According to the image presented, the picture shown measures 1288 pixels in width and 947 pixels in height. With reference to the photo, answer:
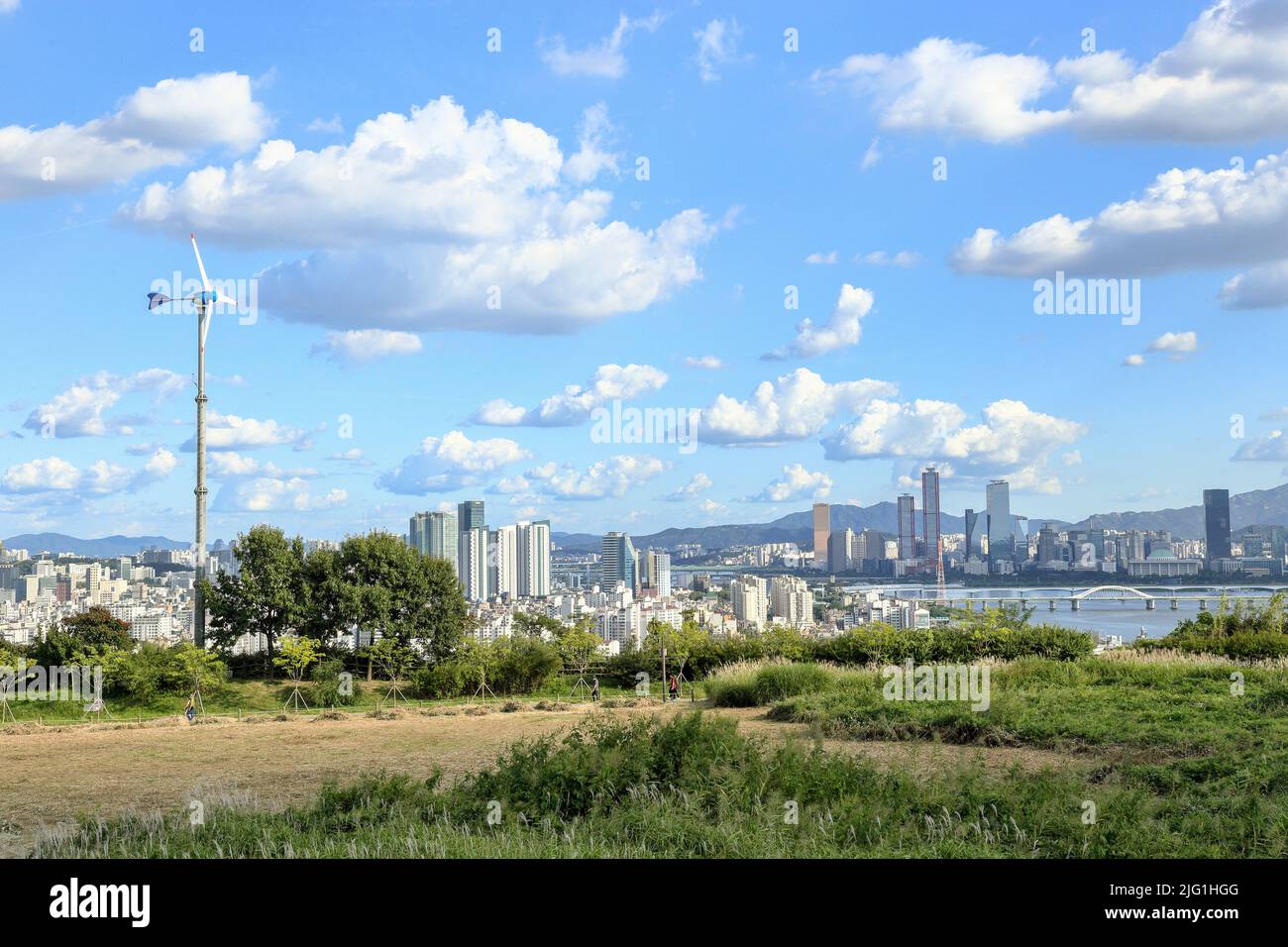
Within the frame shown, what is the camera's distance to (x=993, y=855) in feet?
23.3

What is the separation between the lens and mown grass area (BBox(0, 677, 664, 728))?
917 inches

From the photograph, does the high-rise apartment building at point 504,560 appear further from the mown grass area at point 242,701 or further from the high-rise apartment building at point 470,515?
the mown grass area at point 242,701

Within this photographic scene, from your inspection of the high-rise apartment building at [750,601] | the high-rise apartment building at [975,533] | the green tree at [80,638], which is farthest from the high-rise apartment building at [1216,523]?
the green tree at [80,638]

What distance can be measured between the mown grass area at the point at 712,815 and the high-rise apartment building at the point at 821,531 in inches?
1963

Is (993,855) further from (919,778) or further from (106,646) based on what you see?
(106,646)

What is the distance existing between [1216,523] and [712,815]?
137 feet

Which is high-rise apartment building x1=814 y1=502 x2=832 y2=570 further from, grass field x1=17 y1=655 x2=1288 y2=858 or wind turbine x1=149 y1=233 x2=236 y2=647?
grass field x1=17 y1=655 x2=1288 y2=858

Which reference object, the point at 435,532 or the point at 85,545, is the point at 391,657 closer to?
the point at 435,532

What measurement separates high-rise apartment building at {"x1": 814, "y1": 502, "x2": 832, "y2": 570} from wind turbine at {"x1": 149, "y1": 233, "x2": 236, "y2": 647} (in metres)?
37.2

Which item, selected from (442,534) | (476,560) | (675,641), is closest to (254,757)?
(675,641)

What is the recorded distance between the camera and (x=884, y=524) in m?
65.6

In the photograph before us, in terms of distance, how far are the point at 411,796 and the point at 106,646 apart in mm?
20143

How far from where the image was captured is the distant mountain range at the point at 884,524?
54625 mm

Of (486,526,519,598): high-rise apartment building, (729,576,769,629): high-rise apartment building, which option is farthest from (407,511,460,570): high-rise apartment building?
(729,576,769,629): high-rise apartment building
